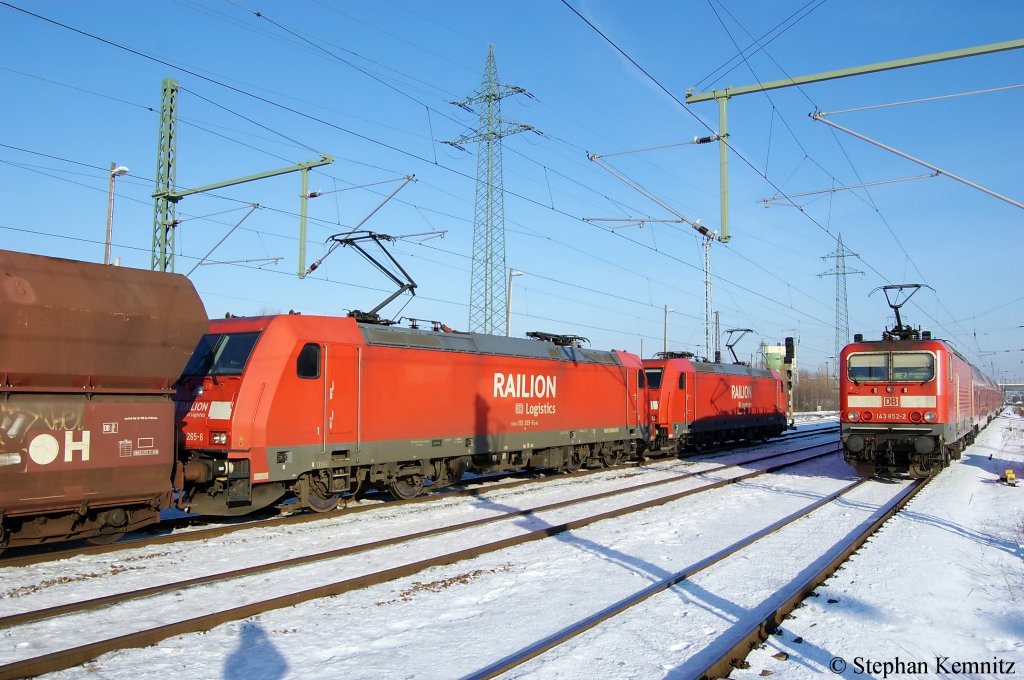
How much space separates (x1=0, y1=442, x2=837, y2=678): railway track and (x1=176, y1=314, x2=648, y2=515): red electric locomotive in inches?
84.4

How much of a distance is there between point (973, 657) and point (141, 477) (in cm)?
874

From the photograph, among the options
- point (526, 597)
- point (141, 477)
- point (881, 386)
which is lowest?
point (526, 597)

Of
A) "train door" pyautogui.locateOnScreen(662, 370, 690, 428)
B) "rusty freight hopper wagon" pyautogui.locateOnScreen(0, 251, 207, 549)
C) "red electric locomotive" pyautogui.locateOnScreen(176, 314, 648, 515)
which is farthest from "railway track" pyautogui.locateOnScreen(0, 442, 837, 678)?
"train door" pyautogui.locateOnScreen(662, 370, 690, 428)

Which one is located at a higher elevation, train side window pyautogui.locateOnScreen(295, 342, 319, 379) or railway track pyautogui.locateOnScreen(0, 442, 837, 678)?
train side window pyautogui.locateOnScreen(295, 342, 319, 379)

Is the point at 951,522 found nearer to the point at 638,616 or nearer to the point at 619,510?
the point at 619,510

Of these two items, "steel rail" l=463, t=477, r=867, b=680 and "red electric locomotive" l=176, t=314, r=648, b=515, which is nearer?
"steel rail" l=463, t=477, r=867, b=680

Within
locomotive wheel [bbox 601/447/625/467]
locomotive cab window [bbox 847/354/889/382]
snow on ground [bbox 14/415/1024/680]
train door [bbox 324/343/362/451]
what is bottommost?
snow on ground [bbox 14/415/1024/680]

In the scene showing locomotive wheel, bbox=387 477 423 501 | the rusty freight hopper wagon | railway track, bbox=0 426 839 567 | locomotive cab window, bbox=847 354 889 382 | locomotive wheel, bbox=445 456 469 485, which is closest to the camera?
the rusty freight hopper wagon

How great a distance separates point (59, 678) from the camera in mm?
5445

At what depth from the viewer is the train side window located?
11.5 metres

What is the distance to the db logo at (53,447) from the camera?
8.09 m

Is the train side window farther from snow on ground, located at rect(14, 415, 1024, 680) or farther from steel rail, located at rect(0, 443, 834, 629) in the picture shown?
steel rail, located at rect(0, 443, 834, 629)

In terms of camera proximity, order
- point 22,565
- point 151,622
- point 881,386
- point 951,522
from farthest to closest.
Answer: point 881,386 < point 951,522 < point 22,565 < point 151,622

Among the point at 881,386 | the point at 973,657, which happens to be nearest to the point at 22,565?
the point at 973,657
